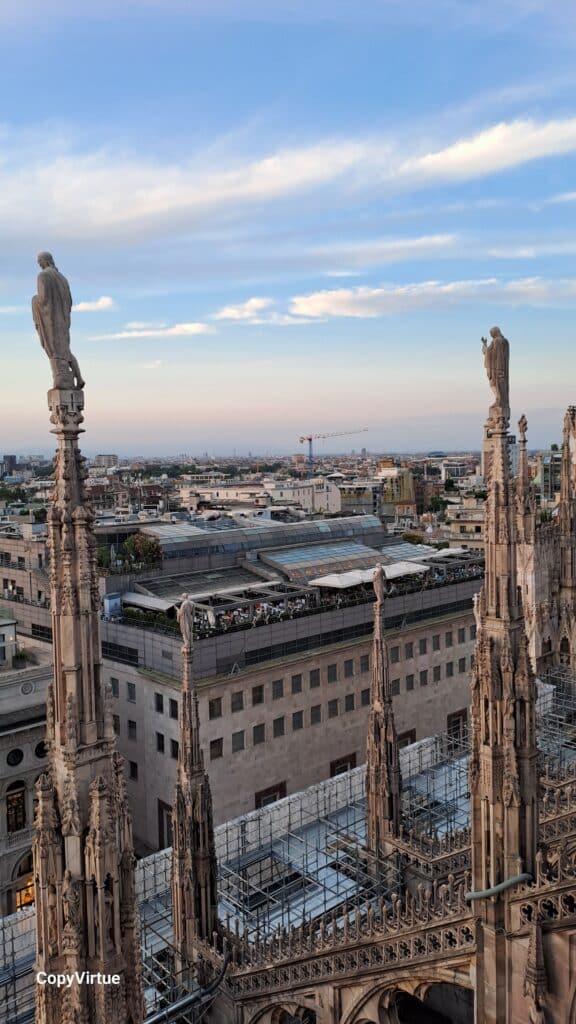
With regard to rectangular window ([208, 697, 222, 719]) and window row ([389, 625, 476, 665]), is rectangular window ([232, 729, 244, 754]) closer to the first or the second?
rectangular window ([208, 697, 222, 719])

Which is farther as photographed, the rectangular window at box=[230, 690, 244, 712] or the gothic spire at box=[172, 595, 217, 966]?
the rectangular window at box=[230, 690, 244, 712]

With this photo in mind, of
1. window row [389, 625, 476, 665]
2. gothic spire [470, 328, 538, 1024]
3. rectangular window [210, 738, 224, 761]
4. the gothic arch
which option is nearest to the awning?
rectangular window [210, 738, 224, 761]

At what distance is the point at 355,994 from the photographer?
51.2ft

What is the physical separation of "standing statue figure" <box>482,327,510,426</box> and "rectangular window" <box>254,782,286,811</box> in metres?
30.4

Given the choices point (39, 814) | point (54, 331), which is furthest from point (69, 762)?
point (54, 331)

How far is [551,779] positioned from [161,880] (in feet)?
44.6

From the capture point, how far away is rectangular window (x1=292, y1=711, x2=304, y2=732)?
41219mm

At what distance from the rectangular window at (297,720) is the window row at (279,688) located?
119 cm

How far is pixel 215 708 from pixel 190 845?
1989 cm

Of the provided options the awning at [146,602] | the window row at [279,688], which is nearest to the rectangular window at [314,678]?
the window row at [279,688]

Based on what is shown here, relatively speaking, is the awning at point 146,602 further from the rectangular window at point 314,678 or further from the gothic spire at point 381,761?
the gothic spire at point 381,761

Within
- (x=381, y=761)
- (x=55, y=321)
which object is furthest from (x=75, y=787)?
(x=381, y=761)

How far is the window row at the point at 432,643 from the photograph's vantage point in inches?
1843

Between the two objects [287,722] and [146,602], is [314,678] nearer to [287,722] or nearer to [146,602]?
[287,722]
